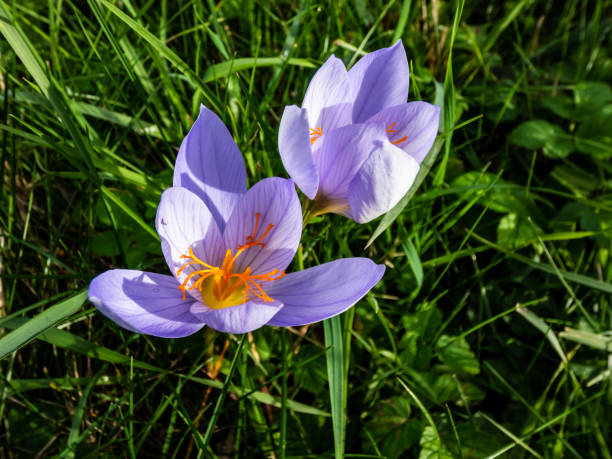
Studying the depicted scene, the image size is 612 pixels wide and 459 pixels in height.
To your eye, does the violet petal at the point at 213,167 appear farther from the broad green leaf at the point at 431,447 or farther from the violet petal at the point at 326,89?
the broad green leaf at the point at 431,447

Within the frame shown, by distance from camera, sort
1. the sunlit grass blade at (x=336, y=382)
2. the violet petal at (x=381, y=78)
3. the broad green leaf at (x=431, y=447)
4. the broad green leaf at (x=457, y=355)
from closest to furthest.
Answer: the sunlit grass blade at (x=336, y=382) → the violet petal at (x=381, y=78) → the broad green leaf at (x=431, y=447) → the broad green leaf at (x=457, y=355)

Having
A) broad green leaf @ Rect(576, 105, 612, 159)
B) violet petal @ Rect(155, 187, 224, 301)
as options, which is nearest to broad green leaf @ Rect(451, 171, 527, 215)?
broad green leaf @ Rect(576, 105, 612, 159)

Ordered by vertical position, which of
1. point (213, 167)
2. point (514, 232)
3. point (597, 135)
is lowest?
point (514, 232)

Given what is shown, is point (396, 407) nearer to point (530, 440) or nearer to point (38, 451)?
point (530, 440)

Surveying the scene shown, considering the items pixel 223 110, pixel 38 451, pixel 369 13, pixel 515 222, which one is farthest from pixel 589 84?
pixel 38 451

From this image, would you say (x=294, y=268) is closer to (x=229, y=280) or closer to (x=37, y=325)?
(x=229, y=280)

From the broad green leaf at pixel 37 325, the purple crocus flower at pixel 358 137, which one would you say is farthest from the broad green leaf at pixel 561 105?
the broad green leaf at pixel 37 325

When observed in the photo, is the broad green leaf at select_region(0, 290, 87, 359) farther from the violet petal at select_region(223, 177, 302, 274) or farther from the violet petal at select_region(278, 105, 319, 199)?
the violet petal at select_region(278, 105, 319, 199)

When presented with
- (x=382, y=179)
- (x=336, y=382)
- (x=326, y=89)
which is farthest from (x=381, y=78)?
(x=336, y=382)
